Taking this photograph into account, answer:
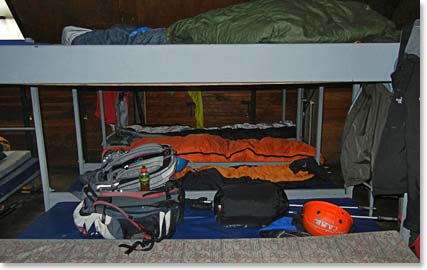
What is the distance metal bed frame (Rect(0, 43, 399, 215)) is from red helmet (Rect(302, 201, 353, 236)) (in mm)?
716

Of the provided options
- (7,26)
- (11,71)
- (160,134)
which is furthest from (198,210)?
(7,26)

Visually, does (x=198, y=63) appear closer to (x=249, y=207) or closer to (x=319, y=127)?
(x=249, y=207)

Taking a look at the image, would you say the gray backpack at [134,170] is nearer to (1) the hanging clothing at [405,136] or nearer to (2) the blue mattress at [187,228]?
(2) the blue mattress at [187,228]

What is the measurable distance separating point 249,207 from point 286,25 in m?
1.03

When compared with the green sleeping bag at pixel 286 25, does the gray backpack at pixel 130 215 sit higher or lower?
lower

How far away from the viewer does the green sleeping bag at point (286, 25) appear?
1296mm

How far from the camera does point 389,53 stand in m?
1.31

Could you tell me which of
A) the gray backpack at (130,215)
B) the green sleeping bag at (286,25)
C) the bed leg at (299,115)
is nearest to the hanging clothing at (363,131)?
the green sleeping bag at (286,25)

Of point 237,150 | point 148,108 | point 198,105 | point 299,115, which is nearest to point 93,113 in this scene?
point 148,108

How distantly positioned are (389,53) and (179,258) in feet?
3.77

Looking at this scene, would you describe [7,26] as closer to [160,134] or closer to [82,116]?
[82,116]

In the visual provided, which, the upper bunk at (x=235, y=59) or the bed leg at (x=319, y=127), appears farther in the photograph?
the bed leg at (x=319, y=127)

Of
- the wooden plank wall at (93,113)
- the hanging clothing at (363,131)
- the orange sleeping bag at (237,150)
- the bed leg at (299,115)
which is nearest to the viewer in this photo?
the hanging clothing at (363,131)

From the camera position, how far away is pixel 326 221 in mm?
1626
